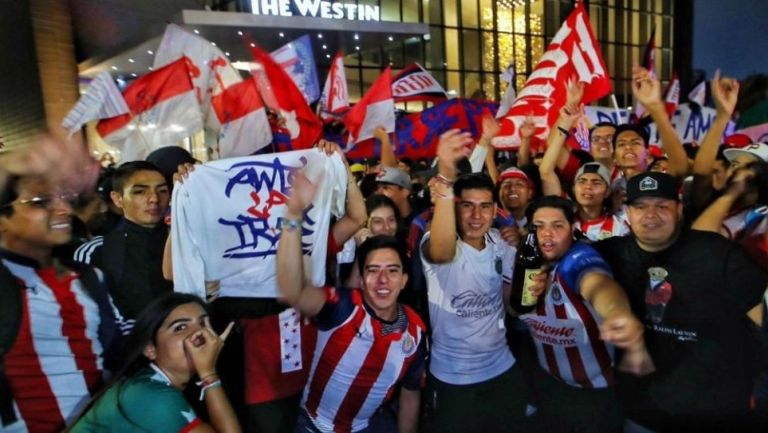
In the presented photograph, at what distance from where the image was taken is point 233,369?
3.17 m

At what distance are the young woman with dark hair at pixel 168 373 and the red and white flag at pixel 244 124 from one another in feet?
5.75

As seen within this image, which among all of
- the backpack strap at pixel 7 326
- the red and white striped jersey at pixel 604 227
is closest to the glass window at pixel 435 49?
the red and white striped jersey at pixel 604 227

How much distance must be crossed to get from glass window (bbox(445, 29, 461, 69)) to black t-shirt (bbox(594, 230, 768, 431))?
897 inches

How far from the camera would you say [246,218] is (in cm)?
316

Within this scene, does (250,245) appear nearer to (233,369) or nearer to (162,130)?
(233,369)

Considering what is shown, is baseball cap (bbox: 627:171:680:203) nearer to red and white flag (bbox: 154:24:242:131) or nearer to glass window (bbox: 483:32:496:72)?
red and white flag (bbox: 154:24:242:131)

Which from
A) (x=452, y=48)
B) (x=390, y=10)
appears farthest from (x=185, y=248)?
(x=452, y=48)

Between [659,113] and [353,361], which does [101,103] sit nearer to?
[353,361]

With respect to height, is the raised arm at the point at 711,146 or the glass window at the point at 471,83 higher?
the glass window at the point at 471,83

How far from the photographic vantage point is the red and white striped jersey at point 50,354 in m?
2.17

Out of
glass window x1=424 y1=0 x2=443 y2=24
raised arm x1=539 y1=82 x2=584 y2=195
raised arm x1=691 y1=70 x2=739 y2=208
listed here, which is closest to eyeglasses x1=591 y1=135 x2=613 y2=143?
Answer: raised arm x1=539 y1=82 x2=584 y2=195

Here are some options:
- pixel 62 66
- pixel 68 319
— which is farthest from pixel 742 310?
pixel 62 66

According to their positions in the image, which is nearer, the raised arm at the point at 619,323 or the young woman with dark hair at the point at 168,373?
the young woman with dark hair at the point at 168,373

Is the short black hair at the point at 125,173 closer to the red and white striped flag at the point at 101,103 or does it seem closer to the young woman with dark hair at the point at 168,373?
the red and white striped flag at the point at 101,103
